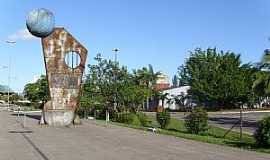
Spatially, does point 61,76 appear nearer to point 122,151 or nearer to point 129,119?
point 129,119

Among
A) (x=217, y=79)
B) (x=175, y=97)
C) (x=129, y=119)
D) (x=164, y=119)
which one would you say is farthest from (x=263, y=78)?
(x=175, y=97)

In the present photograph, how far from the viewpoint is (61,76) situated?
36094mm

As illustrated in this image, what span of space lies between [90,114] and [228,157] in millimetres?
36234

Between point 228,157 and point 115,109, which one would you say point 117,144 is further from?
point 115,109

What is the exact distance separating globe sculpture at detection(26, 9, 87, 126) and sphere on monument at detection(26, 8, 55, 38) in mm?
5282

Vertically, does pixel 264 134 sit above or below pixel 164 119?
below

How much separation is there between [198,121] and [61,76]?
12848mm

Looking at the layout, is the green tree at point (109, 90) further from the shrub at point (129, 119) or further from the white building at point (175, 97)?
the white building at point (175, 97)

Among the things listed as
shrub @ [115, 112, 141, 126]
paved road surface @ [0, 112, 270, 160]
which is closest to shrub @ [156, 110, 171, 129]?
shrub @ [115, 112, 141, 126]

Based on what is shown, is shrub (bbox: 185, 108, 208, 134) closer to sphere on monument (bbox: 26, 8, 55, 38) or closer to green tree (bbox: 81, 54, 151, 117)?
sphere on monument (bbox: 26, 8, 55, 38)

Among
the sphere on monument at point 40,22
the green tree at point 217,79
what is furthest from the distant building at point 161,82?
the sphere on monument at point 40,22

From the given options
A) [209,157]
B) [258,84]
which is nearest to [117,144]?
[209,157]

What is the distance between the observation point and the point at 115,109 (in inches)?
1841

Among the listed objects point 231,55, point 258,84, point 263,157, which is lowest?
point 263,157
